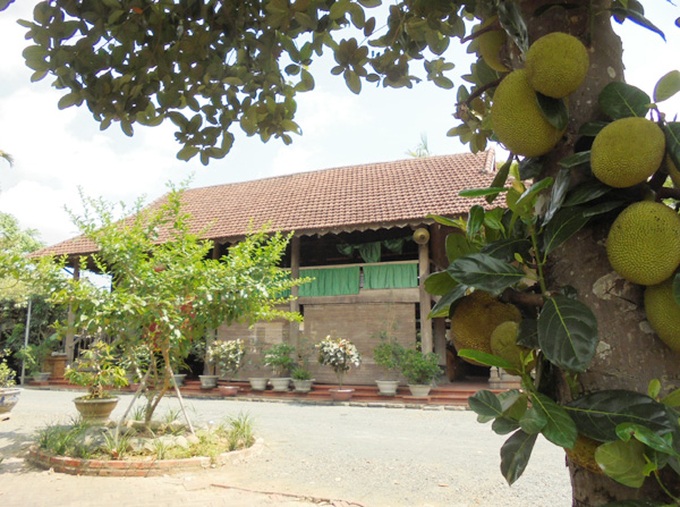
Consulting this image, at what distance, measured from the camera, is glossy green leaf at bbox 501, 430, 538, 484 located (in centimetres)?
70

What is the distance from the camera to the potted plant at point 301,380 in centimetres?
1104

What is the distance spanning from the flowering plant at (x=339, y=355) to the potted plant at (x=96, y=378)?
15.8 ft

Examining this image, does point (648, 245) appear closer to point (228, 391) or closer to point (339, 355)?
point (339, 355)

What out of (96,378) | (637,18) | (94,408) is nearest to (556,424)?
(637,18)

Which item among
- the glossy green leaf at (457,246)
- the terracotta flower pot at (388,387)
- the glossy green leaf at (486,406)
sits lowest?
the terracotta flower pot at (388,387)

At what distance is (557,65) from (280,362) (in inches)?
429

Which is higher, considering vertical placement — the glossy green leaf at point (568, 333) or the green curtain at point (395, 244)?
the green curtain at point (395, 244)

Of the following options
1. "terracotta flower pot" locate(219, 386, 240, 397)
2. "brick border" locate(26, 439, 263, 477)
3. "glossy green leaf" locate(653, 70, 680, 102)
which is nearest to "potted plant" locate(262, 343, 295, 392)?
"terracotta flower pot" locate(219, 386, 240, 397)

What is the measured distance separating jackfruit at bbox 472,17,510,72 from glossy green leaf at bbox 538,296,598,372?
2.05 feet

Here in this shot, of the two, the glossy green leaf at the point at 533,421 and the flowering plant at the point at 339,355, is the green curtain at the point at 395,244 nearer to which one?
the flowering plant at the point at 339,355

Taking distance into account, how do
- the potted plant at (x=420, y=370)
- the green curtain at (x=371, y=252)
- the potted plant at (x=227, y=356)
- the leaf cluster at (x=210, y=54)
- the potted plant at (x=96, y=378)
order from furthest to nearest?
the green curtain at (x=371, y=252) → the potted plant at (x=227, y=356) → the potted plant at (x=420, y=370) → the potted plant at (x=96, y=378) → the leaf cluster at (x=210, y=54)

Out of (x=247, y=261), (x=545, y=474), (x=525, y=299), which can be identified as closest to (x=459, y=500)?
(x=545, y=474)

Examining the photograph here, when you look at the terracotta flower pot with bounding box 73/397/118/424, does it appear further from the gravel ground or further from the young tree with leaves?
the young tree with leaves

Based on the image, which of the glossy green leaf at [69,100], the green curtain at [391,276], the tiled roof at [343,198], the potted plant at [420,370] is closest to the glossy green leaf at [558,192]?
the glossy green leaf at [69,100]
